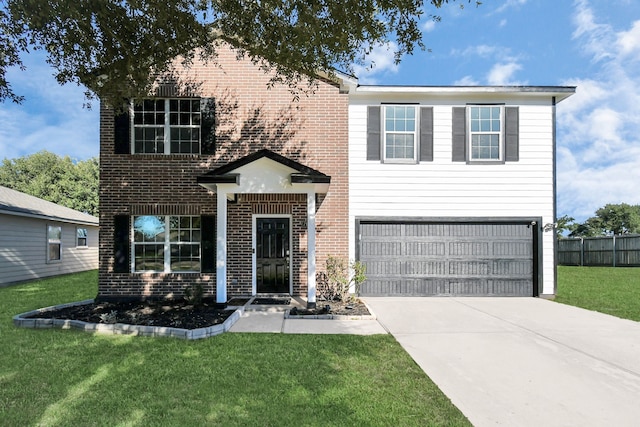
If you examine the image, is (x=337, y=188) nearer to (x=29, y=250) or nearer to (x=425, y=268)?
(x=425, y=268)

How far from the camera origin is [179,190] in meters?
9.23

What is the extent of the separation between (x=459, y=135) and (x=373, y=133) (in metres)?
2.37

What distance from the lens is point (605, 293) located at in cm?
1061

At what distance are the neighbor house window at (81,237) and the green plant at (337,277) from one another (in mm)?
14406

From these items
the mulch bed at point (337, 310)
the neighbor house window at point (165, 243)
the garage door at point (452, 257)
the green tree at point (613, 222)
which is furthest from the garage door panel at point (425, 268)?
the green tree at point (613, 222)

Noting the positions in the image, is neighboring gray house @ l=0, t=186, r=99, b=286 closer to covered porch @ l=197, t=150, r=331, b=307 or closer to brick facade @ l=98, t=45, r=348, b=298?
brick facade @ l=98, t=45, r=348, b=298

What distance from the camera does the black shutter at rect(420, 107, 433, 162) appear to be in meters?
9.92

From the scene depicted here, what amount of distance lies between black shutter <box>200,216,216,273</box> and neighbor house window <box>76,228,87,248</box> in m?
12.1

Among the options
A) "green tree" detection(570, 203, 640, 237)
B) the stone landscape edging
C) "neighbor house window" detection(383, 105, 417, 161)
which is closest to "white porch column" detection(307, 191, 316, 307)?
the stone landscape edging

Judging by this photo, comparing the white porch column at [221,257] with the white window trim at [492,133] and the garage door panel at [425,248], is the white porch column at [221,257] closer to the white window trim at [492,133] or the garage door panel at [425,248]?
the garage door panel at [425,248]

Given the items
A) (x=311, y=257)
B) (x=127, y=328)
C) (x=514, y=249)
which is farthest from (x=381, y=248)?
Result: (x=127, y=328)

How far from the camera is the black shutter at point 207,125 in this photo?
30.5ft

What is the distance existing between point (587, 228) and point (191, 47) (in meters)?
52.8

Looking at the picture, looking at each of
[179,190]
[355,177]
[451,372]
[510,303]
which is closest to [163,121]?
[179,190]
